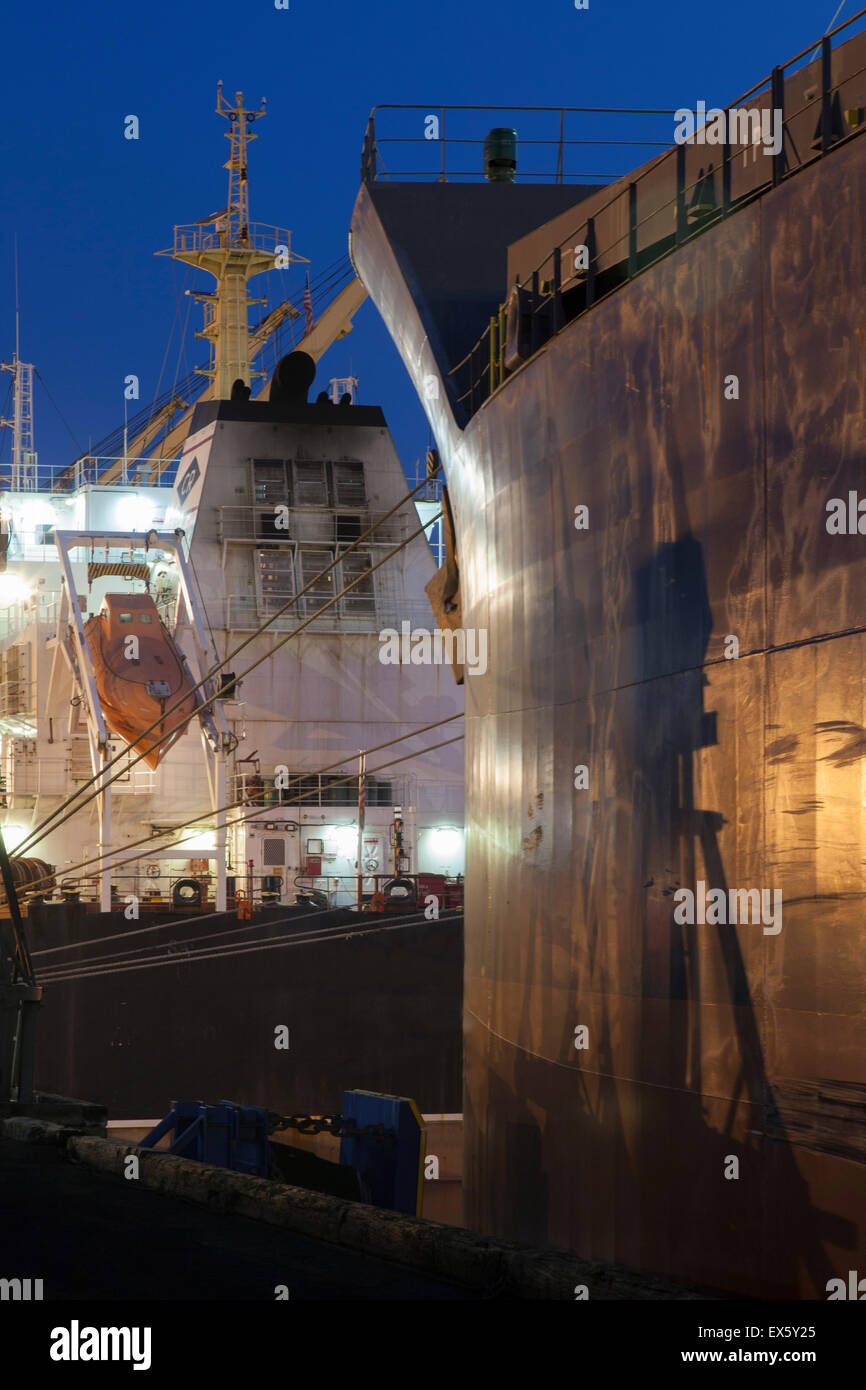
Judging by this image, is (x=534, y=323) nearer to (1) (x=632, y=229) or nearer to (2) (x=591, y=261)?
(2) (x=591, y=261)

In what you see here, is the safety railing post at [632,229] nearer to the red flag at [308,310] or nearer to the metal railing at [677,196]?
the metal railing at [677,196]

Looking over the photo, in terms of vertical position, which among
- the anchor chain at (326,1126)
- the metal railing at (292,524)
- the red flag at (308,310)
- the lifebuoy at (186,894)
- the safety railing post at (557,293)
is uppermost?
the red flag at (308,310)

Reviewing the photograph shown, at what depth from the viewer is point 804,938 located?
7.67 meters

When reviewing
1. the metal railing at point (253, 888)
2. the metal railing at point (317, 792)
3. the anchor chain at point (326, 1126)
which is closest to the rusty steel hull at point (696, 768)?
the anchor chain at point (326, 1126)

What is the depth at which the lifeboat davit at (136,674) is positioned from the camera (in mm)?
26828

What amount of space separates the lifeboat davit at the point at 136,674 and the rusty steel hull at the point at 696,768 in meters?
15.4

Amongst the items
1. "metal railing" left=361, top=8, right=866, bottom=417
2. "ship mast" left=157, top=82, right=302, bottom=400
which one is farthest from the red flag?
"metal railing" left=361, top=8, right=866, bottom=417

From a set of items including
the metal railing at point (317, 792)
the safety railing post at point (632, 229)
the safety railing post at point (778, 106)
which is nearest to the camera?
the safety railing post at point (778, 106)

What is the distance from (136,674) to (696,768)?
1943 centimetres

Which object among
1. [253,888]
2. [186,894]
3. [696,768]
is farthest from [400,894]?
[696,768]

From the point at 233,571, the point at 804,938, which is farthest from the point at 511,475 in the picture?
the point at 233,571

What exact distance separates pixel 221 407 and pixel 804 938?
83.3 ft

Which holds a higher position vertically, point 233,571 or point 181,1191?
point 233,571
